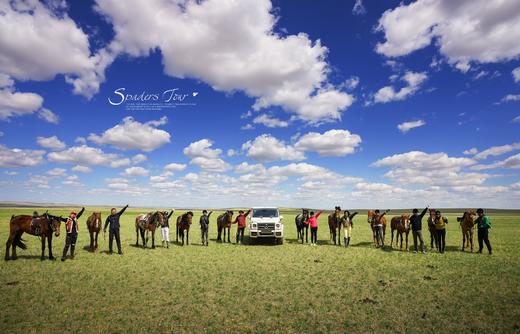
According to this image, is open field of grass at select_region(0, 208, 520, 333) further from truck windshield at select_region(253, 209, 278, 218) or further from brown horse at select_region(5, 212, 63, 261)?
truck windshield at select_region(253, 209, 278, 218)

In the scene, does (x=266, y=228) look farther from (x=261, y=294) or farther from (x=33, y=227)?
(x=33, y=227)

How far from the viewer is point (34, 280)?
11.2 m

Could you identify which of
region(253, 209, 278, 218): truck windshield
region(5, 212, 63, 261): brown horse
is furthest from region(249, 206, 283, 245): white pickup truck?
region(5, 212, 63, 261): brown horse

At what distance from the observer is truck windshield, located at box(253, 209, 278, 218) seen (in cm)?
2194

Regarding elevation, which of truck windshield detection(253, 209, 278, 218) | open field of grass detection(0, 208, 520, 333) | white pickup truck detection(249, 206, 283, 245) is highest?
truck windshield detection(253, 209, 278, 218)

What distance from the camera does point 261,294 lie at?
976cm

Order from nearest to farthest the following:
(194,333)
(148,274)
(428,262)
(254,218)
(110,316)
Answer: (194,333), (110,316), (148,274), (428,262), (254,218)

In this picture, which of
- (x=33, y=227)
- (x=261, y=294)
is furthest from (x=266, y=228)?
(x=33, y=227)

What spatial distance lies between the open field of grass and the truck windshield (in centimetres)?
583

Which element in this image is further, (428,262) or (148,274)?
(428,262)

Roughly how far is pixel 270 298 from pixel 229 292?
146cm

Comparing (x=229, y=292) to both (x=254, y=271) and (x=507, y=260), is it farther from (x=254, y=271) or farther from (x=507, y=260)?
(x=507, y=260)

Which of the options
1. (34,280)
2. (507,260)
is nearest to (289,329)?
(34,280)

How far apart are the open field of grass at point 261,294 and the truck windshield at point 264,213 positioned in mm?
5829
